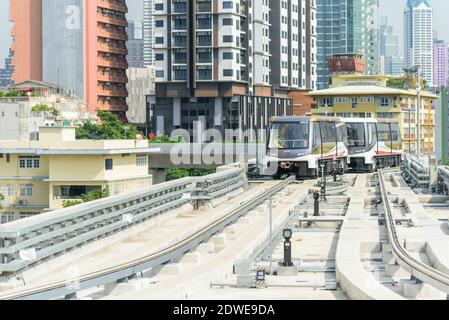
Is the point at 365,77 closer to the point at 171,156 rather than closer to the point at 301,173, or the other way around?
the point at 171,156

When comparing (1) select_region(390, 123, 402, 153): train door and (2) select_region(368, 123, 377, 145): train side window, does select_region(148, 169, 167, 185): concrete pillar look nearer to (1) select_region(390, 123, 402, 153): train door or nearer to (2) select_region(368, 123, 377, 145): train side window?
(1) select_region(390, 123, 402, 153): train door

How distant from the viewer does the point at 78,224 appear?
15922mm

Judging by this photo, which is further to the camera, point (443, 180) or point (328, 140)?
point (328, 140)

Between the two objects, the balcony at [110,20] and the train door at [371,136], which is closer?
the train door at [371,136]

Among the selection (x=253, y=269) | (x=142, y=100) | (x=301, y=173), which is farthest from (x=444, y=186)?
(x=142, y=100)

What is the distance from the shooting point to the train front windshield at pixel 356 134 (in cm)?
5138

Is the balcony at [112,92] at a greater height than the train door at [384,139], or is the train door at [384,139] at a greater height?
the balcony at [112,92]

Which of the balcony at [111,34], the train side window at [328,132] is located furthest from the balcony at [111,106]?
the train side window at [328,132]

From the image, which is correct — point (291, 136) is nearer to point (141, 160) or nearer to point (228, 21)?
point (141, 160)

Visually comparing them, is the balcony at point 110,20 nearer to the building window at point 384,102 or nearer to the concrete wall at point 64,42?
the concrete wall at point 64,42

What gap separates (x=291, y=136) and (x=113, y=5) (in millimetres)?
91675

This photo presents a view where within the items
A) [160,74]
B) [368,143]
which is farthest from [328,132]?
[160,74]

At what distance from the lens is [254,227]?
2033 cm

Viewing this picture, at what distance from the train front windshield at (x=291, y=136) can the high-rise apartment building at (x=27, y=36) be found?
88570 millimetres
